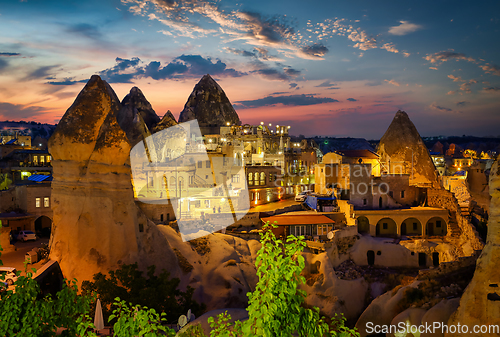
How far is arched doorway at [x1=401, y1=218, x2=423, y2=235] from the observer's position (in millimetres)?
39188

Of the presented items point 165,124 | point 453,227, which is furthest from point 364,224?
point 165,124

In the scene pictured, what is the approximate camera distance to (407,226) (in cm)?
3938

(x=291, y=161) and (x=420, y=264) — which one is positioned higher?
(x=291, y=161)

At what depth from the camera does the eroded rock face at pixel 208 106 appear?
87.5 meters

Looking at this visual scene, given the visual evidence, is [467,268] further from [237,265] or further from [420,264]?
[237,265]

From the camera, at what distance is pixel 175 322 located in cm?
1855

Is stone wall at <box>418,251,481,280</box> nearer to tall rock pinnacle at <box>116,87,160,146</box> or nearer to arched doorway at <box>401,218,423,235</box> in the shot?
arched doorway at <box>401,218,423,235</box>

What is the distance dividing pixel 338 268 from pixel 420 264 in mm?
9444

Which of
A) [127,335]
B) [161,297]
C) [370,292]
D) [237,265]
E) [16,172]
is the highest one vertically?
[16,172]

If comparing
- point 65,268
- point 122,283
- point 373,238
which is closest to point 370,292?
point 373,238

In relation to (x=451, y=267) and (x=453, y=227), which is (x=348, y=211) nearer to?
(x=453, y=227)

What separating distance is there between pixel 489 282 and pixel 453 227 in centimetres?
2566

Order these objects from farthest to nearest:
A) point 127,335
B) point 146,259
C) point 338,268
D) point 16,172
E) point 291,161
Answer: point 291,161, point 16,172, point 338,268, point 146,259, point 127,335

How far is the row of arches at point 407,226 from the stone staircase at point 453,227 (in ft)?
3.15
